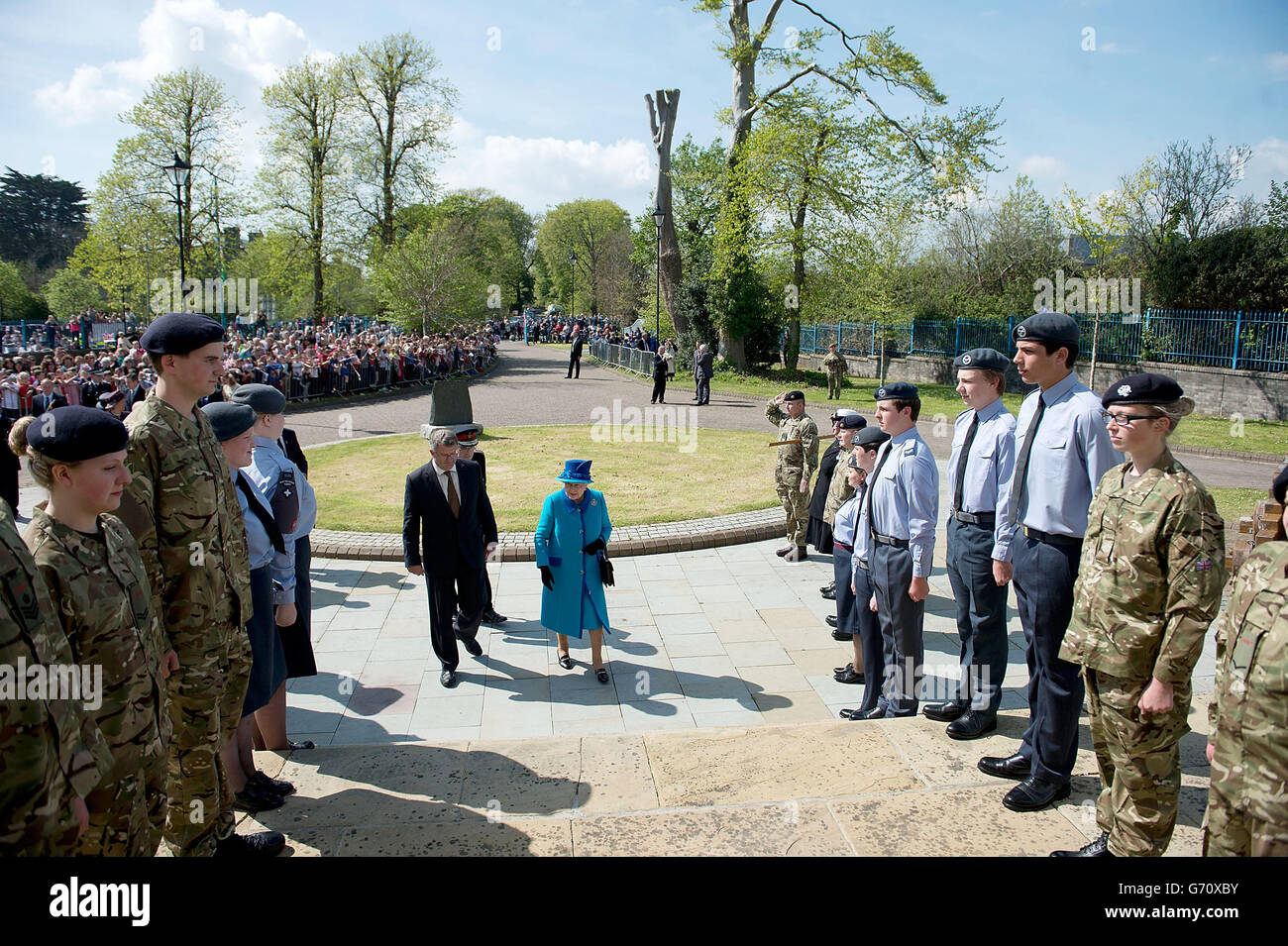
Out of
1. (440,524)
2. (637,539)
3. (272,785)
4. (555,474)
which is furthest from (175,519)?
(555,474)

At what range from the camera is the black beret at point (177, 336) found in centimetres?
336

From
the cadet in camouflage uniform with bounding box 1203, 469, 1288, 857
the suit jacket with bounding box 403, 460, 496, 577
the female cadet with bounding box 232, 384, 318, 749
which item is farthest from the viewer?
the suit jacket with bounding box 403, 460, 496, 577

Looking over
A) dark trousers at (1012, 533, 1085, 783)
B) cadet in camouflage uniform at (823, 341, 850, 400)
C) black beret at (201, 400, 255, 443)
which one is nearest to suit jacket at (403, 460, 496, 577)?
black beret at (201, 400, 255, 443)

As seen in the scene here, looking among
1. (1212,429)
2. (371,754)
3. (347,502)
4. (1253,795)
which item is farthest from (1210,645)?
(1212,429)

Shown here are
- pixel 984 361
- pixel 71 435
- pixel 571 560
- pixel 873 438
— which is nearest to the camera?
pixel 71 435

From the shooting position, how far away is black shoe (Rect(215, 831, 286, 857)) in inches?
130

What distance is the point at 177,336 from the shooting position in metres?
3.37

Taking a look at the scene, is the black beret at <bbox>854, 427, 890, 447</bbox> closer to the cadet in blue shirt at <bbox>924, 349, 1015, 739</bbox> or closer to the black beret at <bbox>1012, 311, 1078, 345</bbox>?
the cadet in blue shirt at <bbox>924, 349, 1015, 739</bbox>

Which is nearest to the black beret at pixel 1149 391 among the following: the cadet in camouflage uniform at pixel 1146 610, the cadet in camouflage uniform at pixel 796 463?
the cadet in camouflage uniform at pixel 1146 610

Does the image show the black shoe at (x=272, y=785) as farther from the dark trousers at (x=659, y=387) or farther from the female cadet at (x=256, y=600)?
the dark trousers at (x=659, y=387)

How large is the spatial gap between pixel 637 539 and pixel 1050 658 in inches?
245

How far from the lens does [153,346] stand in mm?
3357

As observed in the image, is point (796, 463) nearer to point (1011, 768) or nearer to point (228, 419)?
point (1011, 768)

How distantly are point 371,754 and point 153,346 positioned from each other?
2.57 meters
